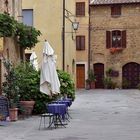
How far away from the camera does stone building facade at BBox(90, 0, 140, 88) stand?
51.2m

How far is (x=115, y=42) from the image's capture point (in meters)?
51.6

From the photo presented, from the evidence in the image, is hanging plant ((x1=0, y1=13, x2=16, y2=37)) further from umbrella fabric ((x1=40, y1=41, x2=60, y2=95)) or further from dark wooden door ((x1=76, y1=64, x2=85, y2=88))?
dark wooden door ((x1=76, y1=64, x2=85, y2=88))

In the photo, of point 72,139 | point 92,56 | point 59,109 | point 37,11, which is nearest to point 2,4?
point 59,109

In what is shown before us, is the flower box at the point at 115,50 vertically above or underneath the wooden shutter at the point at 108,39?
underneath

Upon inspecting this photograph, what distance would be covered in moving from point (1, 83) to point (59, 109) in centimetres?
592

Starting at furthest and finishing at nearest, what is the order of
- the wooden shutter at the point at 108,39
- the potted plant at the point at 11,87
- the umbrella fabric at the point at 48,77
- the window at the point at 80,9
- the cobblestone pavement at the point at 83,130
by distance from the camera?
the window at the point at 80,9, the wooden shutter at the point at 108,39, the umbrella fabric at the point at 48,77, the potted plant at the point at 11,87, the cobblestone pavement at the point at 83,130

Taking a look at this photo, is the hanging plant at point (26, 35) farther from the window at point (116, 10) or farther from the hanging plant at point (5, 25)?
the window at point (116, 10)

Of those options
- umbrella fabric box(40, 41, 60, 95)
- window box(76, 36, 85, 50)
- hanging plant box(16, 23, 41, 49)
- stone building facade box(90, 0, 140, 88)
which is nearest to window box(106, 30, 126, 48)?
stone building facade box(90, 0, 140, 88)

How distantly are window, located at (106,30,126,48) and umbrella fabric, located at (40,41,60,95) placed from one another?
31.4m

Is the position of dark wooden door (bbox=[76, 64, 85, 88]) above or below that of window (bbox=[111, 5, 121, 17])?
below

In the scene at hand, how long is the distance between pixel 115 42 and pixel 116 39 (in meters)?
0.35

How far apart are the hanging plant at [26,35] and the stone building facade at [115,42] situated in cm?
2647

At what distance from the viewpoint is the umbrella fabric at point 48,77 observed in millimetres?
19859

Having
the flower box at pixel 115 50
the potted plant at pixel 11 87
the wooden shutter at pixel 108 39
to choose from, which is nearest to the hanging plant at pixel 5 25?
the potted plant at pixel 11 87
